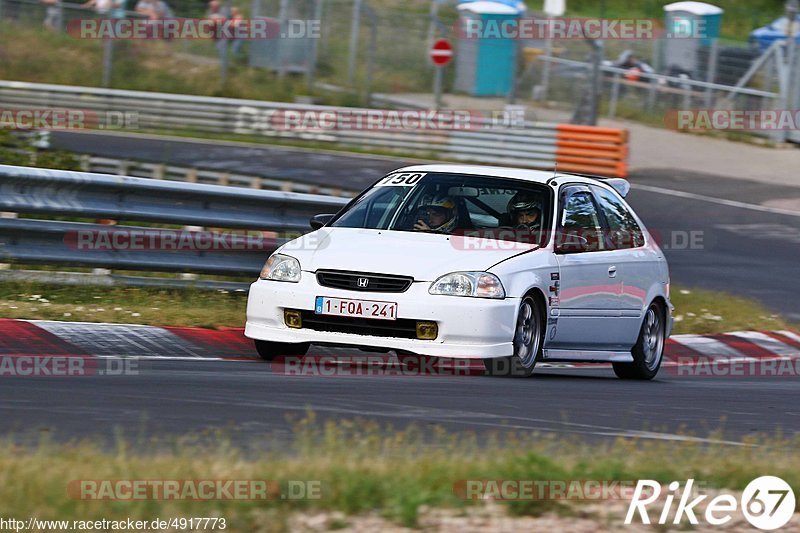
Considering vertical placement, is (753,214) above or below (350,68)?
below

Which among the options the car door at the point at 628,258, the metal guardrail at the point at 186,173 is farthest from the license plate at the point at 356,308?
the metal guardrail at the point at 186,173

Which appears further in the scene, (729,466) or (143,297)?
(143,297)

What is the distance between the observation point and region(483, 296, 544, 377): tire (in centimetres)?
887

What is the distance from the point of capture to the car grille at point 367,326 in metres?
8.59

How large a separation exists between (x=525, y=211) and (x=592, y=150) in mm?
17471

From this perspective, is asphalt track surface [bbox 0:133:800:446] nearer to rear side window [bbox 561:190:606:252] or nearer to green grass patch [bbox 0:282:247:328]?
rear side window [bbox 561:190:606:252]

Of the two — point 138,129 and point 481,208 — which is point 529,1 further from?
point 481,208

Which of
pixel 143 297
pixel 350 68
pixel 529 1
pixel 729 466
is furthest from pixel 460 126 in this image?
pixel 529 1

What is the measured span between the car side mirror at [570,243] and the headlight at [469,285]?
1022 millimetres

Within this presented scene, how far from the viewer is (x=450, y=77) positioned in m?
33.4

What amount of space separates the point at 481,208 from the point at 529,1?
4570 centimetres

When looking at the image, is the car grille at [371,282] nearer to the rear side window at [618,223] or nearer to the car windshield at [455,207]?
the car windshield at [455,207]

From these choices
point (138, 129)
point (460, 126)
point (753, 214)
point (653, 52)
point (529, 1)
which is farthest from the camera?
point (529, 1)

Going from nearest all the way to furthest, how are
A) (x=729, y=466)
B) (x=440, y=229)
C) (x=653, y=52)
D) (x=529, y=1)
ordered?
(x=729, y=466) < (x=440, y=229) < (x=653, y=52) < (x=529, y=1)
